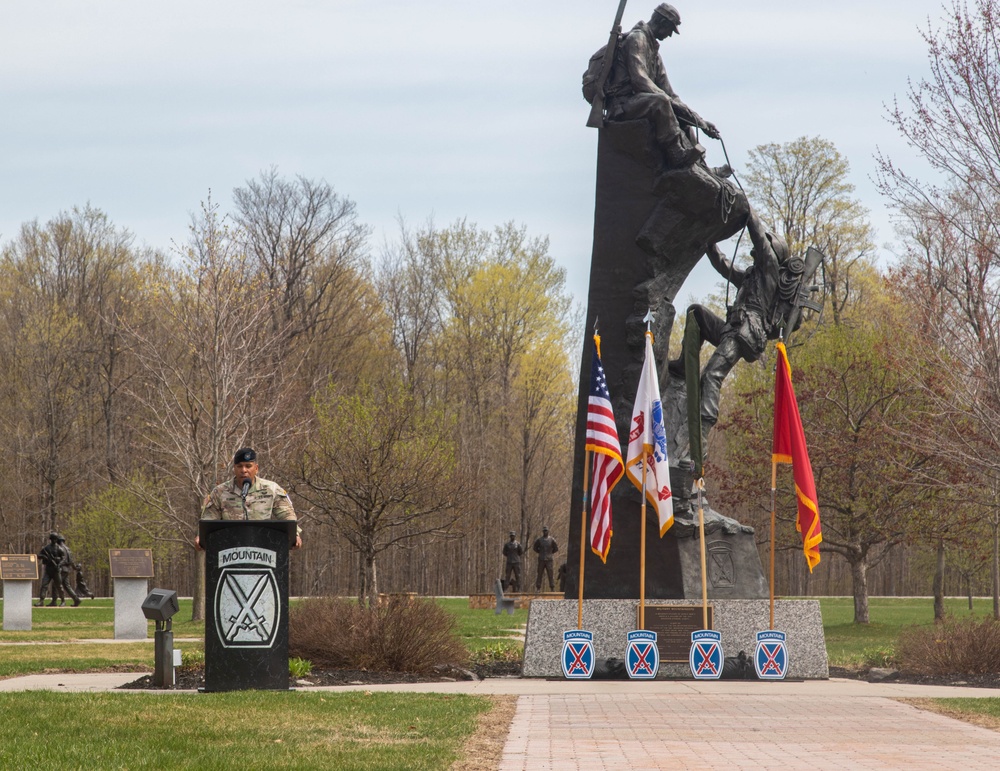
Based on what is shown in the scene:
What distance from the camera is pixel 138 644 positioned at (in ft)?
66.5

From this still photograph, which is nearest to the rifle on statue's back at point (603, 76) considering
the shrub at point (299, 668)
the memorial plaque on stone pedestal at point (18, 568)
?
the shrub at point (299, 668)

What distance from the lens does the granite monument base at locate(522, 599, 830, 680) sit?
14.1 meters

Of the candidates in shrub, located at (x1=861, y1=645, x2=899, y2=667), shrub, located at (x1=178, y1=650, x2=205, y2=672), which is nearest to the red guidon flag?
shrub, located at (x1=861, y1=645, x2=899, y2=667)

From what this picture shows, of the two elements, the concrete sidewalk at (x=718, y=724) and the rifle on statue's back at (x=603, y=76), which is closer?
the concrete sidewalk at (x=718, y=724)

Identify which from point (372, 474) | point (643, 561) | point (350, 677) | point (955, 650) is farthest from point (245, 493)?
point (372, 474)

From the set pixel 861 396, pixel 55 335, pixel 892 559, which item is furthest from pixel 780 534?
pixel 55 335

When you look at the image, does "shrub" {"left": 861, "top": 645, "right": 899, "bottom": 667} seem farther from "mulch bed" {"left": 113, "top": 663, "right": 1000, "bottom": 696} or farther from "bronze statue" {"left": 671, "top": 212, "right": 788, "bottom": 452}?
"bronze statue" {"left": 671, "top": 212, "right": 788, "bottom": 452}

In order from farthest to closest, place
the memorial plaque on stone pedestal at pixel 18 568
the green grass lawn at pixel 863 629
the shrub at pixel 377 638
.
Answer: the memorial plaque on stone pedestal at pixel 18 568
the green grass lawn at pixel 863 629
the shrub at pixel 377 638

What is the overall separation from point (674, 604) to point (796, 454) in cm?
215

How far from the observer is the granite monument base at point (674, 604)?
14.1 meters

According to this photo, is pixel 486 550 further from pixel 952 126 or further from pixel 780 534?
pixel 952 126

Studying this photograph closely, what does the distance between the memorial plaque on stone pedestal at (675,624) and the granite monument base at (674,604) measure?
2.5 inches

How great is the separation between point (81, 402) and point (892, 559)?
36.0 m

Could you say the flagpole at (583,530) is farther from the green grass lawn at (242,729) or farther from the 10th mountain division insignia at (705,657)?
the green grass lawn at (242,729)
